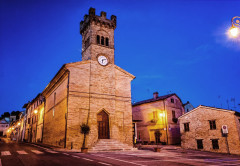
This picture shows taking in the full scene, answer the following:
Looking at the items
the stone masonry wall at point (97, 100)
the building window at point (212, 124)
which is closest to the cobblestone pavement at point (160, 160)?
the stone masonry wall at point (97, 100)

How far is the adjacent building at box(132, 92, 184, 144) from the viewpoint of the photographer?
102 ft

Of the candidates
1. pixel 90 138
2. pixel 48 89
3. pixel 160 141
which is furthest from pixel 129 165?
pixel 48 89

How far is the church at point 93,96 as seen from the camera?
21.1 meters

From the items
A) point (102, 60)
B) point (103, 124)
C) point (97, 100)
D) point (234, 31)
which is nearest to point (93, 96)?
point (97, 100)

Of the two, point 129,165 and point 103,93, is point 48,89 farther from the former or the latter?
point 129,165

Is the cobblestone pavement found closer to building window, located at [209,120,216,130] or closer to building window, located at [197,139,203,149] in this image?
building window, located at [209,120,216,130]

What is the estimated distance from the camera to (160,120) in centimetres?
3219

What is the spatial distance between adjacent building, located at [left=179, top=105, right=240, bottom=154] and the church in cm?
838

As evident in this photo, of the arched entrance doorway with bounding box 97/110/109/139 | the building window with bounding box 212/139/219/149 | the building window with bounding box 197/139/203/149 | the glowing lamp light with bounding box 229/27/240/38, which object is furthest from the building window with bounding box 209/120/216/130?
the glowing lamp light with bounding box 229/27/240/38

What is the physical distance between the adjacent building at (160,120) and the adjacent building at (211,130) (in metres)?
4.73

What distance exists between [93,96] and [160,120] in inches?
586

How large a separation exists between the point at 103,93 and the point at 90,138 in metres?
5.79

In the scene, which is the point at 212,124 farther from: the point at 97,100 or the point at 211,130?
the point at 97,100

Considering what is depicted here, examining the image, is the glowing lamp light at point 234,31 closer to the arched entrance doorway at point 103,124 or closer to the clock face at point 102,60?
the arched entrance doorway at point 103,124
